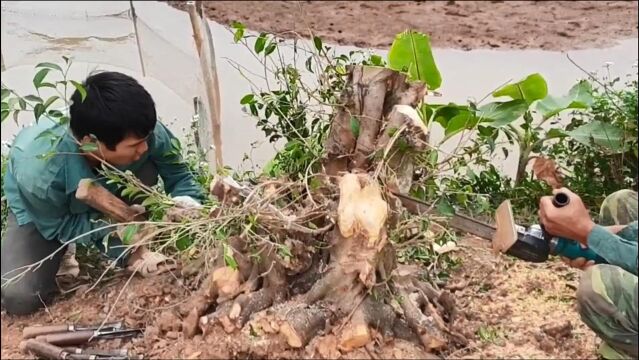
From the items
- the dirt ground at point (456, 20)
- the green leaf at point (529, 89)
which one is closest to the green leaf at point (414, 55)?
the green leaf at point (529, 89)

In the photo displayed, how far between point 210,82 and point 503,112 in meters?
0.88

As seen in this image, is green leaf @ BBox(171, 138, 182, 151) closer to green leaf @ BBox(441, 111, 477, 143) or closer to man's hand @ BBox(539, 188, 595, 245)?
green leaf @ BBox(441, 111, 477, 143)

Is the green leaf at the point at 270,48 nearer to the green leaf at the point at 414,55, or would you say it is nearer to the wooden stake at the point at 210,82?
the green leaf at the point at 414,55

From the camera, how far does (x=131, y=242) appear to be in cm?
172

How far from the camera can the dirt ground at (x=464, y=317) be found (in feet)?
5.27

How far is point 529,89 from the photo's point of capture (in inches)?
87.1

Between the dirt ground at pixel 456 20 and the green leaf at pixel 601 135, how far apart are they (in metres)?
1.63

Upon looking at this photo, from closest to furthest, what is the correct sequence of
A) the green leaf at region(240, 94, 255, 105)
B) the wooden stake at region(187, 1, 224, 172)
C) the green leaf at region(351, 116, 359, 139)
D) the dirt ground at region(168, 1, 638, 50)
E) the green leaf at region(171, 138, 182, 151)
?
the green leaf at region(351, 116, 359, 139)
the green leaf at region(240, 94, 255, 105)
the green leaf at region(171, 138, 182, 151)
the wooden stake at region(187, 1, 224, 172)
the dirt ground at region(168, 1, 638, 50)

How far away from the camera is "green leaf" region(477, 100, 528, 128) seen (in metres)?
2.04

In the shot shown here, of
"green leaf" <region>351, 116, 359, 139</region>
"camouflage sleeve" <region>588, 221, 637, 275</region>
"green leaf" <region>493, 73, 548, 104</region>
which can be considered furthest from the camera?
"green leaf" <region>493, 73, 548, 104</region>

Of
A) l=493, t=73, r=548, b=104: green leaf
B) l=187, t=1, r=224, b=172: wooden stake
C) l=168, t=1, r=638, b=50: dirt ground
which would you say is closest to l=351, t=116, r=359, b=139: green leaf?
l=493, t=73, r=548, b=104: green leaf

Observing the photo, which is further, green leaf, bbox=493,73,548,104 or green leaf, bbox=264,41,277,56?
green leaf, bbox=493,73,548,104

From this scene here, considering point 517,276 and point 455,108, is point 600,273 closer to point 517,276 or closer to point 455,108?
point 517,276

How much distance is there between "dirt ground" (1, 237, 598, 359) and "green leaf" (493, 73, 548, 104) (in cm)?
44
